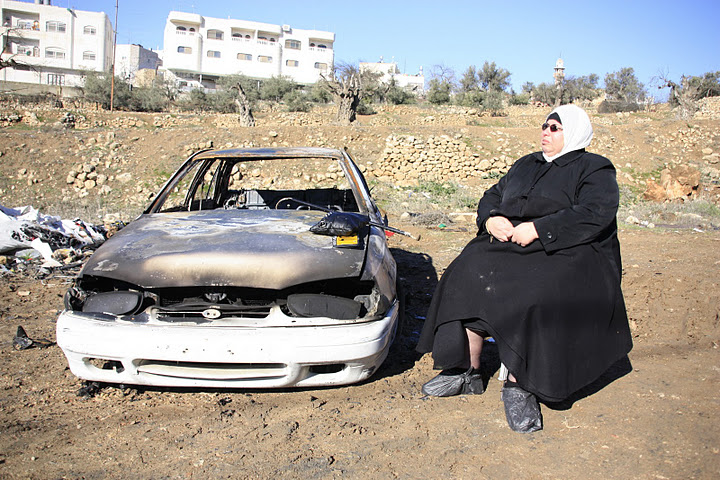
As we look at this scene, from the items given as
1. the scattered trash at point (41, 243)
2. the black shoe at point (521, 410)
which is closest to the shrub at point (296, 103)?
the scattered trash at point (41, 243)

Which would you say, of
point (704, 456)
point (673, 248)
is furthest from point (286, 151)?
point (673, 248)

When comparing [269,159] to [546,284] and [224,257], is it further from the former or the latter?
[546,284]

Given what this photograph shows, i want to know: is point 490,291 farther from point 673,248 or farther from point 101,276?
point 673,248

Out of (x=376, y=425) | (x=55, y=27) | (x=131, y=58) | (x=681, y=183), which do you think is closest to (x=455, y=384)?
(x=376, y=425)

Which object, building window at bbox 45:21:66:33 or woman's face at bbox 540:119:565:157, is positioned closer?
woman's face at bbox 540:119:565:157

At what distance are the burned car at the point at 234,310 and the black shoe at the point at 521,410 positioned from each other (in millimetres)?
684

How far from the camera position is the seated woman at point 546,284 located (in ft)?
8.07

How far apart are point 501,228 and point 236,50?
59.2m

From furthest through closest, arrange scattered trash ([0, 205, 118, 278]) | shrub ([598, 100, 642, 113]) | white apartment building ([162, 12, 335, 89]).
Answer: white apartment building ([162, 12, 335, 89]) → shrub ([598, 100, 642, 113]) → scattered trash ([0, 205, 118, 278])

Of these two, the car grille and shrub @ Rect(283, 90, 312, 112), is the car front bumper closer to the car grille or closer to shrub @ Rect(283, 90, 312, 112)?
the car grille

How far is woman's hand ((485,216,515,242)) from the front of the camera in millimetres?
2617

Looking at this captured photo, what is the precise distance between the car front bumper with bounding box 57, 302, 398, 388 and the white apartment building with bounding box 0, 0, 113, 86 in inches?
2109

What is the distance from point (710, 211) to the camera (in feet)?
39.1

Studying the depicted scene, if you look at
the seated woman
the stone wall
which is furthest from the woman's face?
the stone wall
